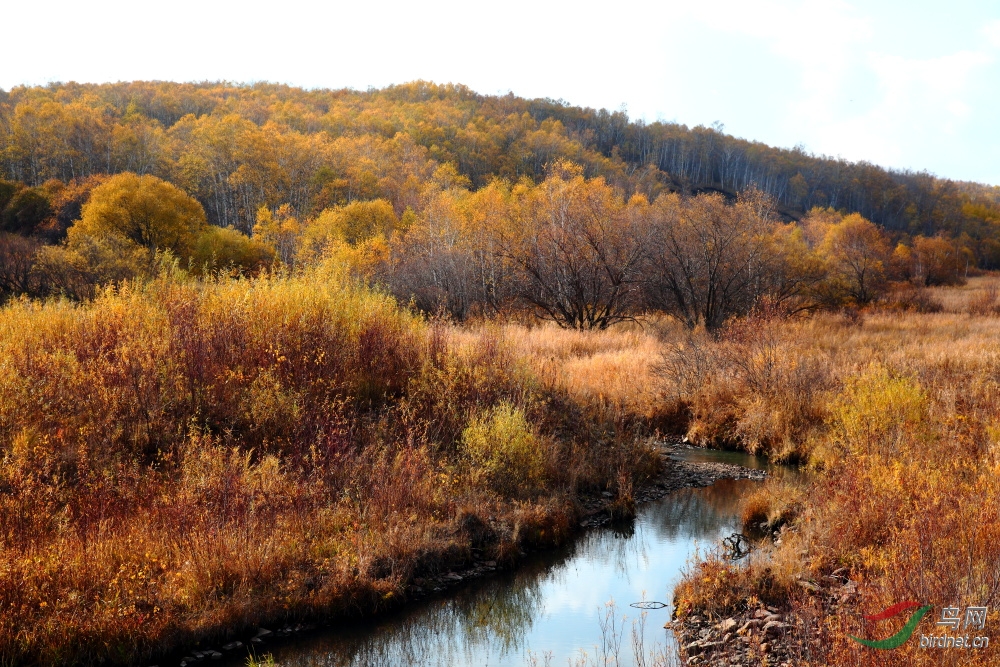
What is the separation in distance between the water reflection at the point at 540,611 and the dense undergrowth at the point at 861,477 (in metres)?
0.88

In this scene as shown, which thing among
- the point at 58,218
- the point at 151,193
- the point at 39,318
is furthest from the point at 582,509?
the point at 58,218

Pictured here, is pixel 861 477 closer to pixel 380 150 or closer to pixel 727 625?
pixel 727 625

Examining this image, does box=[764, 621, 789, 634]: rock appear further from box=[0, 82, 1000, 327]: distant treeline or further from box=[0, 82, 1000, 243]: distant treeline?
box=[0, 82, 1000, 243]: distant treeline

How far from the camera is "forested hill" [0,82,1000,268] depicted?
213ft

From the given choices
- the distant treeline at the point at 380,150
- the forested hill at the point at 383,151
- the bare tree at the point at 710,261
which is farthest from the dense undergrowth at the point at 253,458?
the forested hill at the point at 383,151

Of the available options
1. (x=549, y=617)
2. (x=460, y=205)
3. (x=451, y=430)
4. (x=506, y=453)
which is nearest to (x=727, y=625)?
(x=549, y=617)

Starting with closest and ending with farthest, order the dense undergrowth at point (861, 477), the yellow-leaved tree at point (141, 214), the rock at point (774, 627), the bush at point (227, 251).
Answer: the dense undergrowth at point (861, 477) → the rock at point (774, 627) → the yellow-leaved tree at point (141, 214) → the bush at point (227, 251)

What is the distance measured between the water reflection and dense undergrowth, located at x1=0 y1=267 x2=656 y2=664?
45 cm

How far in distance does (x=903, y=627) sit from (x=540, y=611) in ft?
14.1

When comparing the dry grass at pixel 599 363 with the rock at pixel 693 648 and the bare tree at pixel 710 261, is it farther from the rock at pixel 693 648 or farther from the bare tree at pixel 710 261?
the rock at pixel 693 648

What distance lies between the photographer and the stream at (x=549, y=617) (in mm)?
7398

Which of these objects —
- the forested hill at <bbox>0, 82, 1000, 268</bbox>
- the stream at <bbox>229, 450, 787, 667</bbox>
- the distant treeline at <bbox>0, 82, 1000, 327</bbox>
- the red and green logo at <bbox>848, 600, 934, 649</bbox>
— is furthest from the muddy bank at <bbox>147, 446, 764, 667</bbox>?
the forested hill at <bbox>0, 82, 1000, 268</bbox>

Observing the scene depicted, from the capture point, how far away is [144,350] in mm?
11133

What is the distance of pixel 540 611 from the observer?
861 centimetres
